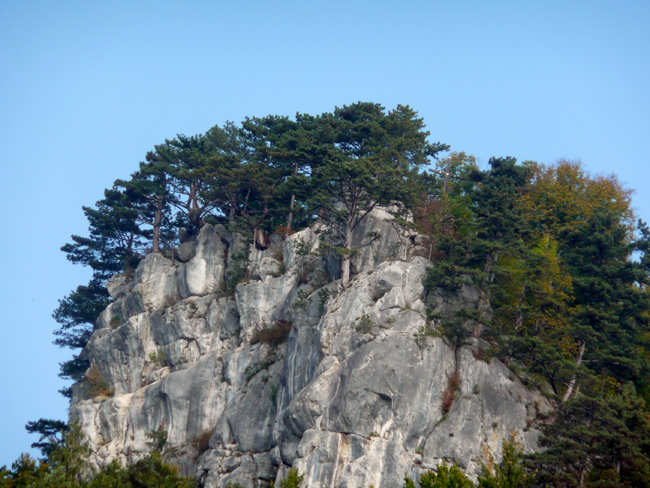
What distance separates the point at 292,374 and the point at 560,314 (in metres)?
15.7

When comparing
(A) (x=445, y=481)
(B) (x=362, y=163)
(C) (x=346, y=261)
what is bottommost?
(A) (x=445, y=481)

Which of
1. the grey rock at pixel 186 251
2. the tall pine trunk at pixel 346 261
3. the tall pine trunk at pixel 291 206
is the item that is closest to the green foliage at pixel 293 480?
the tall pine trunk at pixel 346 261

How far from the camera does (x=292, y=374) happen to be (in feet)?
132

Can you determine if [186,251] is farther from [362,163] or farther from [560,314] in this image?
[560,314]

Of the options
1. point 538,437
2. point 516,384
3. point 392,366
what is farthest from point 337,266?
point 538,437

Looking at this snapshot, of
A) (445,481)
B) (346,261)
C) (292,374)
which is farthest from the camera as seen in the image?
(346,261)

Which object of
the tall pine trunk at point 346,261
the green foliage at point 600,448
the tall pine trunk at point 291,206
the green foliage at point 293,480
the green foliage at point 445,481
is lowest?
the green foliage at point 293,480

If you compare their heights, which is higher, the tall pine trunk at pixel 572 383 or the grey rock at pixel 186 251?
the grey rock at pixel 186 251

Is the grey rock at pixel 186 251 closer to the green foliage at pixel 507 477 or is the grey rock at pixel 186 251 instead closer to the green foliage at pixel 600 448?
the green foliage at pixel 600 448

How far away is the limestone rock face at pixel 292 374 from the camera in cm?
3444

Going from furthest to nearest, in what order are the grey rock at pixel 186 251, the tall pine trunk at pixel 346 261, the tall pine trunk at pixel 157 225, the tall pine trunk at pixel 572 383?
the tall pine trunk at pixel 157 225
the grey rock at pixel 186 251
the tall pine trunk at pixel 346 261
the tall pine trunk at pixel 572 383

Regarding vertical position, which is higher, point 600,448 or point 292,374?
point 292,374

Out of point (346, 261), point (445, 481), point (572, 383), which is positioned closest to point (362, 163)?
point (346, 261)

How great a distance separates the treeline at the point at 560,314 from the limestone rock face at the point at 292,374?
159 centimetres
